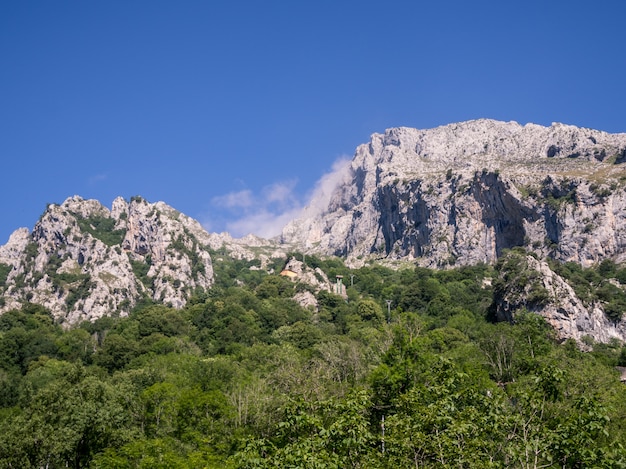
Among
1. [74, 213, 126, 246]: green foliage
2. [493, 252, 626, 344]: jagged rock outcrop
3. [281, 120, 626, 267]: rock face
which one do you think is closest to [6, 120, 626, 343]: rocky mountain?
[281, 120, 626, 267]: rock face

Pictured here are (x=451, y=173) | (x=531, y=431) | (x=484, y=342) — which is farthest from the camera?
(x=451, y=173)

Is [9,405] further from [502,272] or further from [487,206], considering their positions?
[487,206]

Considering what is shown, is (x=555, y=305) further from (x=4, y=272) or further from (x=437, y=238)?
(x=4, y=272)

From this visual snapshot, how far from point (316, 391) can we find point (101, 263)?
133214mm

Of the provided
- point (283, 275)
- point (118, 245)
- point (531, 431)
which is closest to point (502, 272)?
point (283, 275)

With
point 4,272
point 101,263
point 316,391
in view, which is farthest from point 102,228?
point 316,391

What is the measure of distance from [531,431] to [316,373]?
2937 centimetres

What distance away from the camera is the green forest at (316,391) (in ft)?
54.5

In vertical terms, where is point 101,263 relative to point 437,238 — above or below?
below

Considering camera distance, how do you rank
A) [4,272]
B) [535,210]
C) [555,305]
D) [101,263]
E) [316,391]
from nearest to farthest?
[316,391] < [555,305] < [535,210] < [101,263] < [4,272]

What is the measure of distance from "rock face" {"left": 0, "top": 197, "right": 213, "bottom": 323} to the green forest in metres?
25.9

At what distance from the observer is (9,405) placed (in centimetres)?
6253

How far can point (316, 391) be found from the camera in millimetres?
37312

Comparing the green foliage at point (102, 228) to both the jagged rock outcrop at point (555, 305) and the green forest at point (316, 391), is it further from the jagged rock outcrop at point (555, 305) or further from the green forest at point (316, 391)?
the jagged rock outcrop at point (555, 305)
